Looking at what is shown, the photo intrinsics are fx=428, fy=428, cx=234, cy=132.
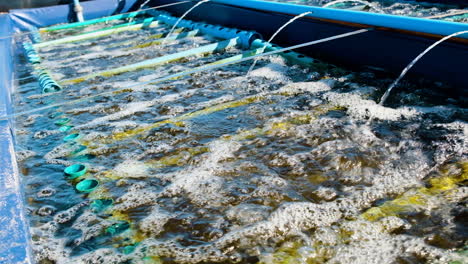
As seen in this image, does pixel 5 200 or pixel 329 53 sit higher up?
pixel 329 53

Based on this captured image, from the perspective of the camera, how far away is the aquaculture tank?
2370 mm

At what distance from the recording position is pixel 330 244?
2.30 metres

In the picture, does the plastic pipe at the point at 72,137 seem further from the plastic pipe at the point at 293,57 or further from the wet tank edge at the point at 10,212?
the plastic pipe at the point at 293,57

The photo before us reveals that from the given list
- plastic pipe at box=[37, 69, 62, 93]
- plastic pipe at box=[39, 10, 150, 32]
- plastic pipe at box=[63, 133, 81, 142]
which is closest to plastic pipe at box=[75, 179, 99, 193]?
plastic pipe at box=[63, 133, 81, 142]

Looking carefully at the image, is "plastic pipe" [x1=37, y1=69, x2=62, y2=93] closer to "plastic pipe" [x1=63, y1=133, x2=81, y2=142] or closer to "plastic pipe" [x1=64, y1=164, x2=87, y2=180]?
"plastic pipe" [x1=63, y1=133, x2=81, y2=142]

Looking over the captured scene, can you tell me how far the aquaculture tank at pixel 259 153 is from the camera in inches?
93.3

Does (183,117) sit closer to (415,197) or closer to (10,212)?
(10,212)

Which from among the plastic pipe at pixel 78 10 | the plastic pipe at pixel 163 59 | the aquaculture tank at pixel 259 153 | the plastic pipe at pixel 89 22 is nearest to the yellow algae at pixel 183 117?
the aquaculture tank at pixel 259 153

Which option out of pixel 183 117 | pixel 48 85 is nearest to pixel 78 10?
pixel 48 85

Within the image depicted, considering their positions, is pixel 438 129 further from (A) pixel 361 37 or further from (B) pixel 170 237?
(B) pixel 170 237

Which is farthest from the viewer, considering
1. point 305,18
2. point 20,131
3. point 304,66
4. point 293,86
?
point 305,18

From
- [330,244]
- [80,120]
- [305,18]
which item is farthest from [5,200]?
[305,18]

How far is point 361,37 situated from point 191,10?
4.90m

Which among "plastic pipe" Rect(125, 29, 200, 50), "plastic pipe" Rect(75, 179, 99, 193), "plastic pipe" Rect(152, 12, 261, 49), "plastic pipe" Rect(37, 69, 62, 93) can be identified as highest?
"plastic pipe" Rect(152, 12, 261, 49)
